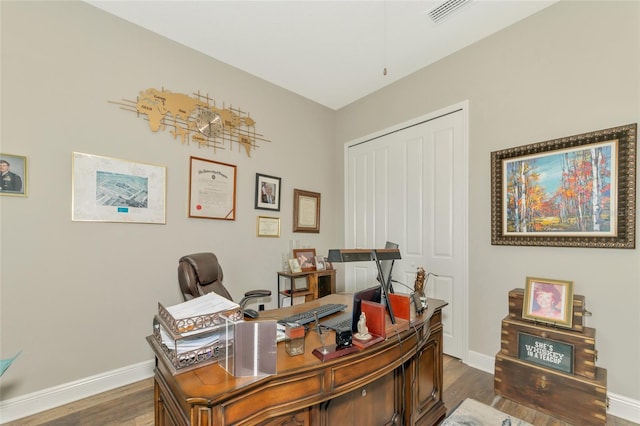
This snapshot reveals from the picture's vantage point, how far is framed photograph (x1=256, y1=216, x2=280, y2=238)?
3.32m

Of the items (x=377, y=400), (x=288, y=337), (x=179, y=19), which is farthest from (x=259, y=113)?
(x=377, y=400)

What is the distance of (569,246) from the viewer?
7.09 ft

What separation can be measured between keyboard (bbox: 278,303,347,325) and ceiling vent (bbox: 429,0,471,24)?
2555mm

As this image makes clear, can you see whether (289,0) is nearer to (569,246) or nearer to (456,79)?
(456,79)

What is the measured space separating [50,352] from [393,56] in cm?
405

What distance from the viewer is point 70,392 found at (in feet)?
6.93

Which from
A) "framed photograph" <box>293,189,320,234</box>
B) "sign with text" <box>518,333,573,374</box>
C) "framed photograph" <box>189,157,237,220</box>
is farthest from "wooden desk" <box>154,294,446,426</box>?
"framed photograph" <box>293,189,320,234</box>

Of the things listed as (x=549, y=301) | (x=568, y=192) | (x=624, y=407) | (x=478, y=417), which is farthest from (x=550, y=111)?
(x=478, y=417)

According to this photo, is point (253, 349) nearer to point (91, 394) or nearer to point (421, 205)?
point (91, 394)

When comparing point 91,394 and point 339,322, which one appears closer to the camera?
point 339,322

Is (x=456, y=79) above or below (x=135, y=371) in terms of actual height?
above

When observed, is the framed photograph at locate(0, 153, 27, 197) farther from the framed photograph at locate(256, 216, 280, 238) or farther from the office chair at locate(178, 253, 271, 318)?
the framed photograph at locate(256, 216, 280, 238)

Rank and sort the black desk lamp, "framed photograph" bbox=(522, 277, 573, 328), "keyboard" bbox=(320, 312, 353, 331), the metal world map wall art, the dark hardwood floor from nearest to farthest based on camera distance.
Answer: 1. the black desk lamp
2. "keyboard" bbox=(320, 312, 353, 331)
3. the dark hardwood floor
4. "framed photograph" bbox=(522, 277, 573, 328)
5. the metal world map wall art

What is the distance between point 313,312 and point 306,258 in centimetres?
193
